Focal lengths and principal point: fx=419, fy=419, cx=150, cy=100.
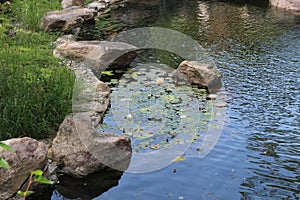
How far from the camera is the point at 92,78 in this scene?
8195mm

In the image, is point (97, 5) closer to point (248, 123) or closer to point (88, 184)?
point (248, 123)

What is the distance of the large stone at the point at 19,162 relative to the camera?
15.1 feet

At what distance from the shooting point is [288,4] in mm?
16031

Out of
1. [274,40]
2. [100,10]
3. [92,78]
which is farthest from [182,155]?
[100,10]

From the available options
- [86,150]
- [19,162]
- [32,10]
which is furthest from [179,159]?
[32,10]

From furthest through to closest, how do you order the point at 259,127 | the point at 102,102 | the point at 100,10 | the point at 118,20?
the point at 100,10 → the point at 118,20 → the point at 102,102 → the point at 259,127

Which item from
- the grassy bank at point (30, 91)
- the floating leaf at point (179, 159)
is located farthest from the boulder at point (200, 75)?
the floating leaf at point (179, 159)

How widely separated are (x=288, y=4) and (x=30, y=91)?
12.7 meters

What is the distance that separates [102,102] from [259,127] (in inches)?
104

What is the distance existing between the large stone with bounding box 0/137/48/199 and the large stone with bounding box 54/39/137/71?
4.36 metres

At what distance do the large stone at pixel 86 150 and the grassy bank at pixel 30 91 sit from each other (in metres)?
0.54

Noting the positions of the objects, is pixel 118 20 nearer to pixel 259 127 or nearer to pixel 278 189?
pixel 259 127

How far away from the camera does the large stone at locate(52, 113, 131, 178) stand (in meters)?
5.28

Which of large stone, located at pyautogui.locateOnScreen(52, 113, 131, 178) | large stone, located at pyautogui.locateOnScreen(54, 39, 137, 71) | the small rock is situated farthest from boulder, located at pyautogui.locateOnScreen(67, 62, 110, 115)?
the small rock
